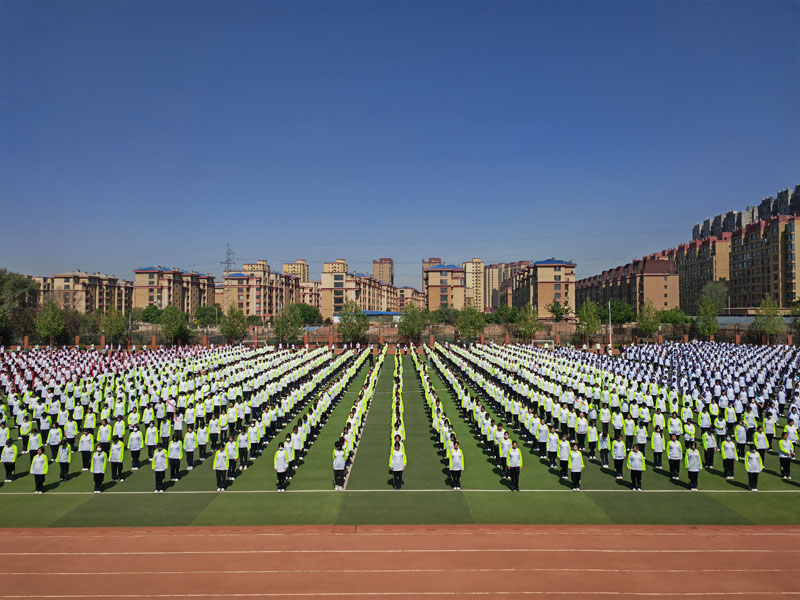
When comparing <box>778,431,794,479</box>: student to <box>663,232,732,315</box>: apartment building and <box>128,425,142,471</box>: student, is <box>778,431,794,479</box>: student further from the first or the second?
<box>663,232,732,315</box>: apartment building

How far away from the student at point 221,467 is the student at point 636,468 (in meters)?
8.57

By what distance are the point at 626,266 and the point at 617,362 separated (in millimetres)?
84966

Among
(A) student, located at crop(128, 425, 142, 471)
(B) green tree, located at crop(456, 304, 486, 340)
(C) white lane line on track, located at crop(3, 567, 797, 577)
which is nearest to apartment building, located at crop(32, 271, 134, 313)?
(B) green tree, located at crop(456, 304, 486, 340)

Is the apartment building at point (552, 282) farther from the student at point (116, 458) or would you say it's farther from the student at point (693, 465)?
the student at point (116, 458)

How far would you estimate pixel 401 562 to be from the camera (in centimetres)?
836

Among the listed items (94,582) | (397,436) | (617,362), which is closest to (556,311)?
(617,362)

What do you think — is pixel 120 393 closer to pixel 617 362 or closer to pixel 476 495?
pixel 476 495

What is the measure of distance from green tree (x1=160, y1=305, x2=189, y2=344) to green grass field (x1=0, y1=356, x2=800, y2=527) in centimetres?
3683

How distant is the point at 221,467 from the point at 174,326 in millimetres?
41190

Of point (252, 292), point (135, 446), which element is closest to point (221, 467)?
point (135, 446)

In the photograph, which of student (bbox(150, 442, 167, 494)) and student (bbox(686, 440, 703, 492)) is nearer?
student (bbox(686, 440, 703, 492))

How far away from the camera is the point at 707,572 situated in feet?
26.2

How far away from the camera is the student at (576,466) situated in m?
11.5

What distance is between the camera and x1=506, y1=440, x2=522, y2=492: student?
1154 cm
